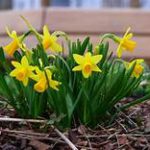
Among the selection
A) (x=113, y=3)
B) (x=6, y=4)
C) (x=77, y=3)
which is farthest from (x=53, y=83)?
(x=77, y=3)

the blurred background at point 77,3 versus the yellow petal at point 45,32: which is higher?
the yellow petal at point 45,32

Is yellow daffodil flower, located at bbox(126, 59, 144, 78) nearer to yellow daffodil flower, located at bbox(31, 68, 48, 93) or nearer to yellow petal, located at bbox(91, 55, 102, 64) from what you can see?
yellow petal, located at bbox(91, 55, 102, 64)

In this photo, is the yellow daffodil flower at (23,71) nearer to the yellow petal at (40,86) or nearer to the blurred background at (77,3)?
the yellow petal at (40,86)

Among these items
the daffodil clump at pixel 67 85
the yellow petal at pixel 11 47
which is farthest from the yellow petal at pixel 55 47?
the yellow petal at pixel 11 47

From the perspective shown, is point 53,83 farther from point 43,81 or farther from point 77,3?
point 77,3

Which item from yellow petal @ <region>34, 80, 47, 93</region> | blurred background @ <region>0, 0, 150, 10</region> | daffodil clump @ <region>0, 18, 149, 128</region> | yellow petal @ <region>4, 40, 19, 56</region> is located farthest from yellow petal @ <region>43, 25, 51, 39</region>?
blurred background @ <region>0, 0, 150, 10</region>

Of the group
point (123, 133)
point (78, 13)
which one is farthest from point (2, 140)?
point (78, 13)
